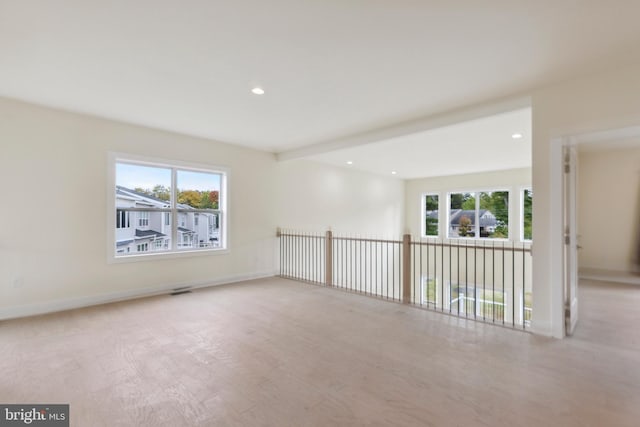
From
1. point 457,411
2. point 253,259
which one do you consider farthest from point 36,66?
point 457,411

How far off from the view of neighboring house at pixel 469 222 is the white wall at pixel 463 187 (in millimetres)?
294

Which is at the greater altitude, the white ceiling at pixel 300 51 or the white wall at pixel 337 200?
the white ceiling at pixel 300 51

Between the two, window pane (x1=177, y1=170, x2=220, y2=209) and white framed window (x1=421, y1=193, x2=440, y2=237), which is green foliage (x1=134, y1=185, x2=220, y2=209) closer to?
window pane (x1=177, y1=170, x2=220, y2=209)

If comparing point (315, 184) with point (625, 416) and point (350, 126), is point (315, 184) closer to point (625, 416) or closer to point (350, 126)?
point (350, 126)

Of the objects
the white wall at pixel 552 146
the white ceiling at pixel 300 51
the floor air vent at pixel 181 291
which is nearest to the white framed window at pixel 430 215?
the white ceiling at pixel 300 51

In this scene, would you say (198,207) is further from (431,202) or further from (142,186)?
(431,202)

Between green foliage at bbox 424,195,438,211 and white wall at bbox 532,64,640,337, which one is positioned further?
green foliage at bbox 424,195,438,211

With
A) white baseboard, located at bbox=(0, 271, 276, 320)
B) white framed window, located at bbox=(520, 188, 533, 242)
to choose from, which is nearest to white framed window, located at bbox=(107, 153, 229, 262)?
white baseboard, located at bbox=(0, 271, 276, 320)

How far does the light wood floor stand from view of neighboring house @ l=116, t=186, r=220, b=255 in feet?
3.67

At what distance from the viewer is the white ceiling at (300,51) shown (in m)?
2.05

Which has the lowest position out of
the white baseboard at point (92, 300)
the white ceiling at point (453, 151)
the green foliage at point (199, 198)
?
the white baseboard at point (92, 300)

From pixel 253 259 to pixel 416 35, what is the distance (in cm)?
490

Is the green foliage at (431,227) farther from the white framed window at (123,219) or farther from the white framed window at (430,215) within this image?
the white framed window at (123,219)

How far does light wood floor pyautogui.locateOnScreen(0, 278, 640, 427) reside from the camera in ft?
6.25
